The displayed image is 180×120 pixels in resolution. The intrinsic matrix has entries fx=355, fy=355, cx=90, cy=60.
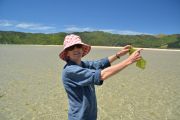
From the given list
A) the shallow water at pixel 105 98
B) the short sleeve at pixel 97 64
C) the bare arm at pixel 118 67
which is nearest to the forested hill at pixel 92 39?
the shallow water at pixel 105 98

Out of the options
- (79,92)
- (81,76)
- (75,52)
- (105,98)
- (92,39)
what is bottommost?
(92,39)

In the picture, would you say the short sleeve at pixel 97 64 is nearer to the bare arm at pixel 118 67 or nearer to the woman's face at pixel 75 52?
the woman's face at pixel 75 52

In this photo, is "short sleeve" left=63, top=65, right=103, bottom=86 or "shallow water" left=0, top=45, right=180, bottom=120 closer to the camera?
"short sleeve" left=63, top=65, right=103, bottom=86

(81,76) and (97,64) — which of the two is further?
(97,64)

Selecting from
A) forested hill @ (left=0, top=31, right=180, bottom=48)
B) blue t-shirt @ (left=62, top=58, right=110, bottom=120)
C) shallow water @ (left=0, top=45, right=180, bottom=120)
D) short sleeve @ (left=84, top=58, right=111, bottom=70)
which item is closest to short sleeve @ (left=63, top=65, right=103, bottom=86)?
blue t-shirt @ (left=62, top=58, right=110, bottom=120)

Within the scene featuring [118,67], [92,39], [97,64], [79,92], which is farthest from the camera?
[92,39]

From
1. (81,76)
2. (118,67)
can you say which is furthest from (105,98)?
(118,67)

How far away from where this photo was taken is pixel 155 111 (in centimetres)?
840

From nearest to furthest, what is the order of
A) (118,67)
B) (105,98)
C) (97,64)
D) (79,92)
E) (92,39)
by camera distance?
(118,67)
(79,92)
(97,64)
(105,98)
(92,39)

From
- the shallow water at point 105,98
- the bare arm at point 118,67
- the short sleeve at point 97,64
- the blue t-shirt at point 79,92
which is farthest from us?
the shallow water at point 105,98

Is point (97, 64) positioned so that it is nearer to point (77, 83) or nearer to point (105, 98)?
point (77, 83)

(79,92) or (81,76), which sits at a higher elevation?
(81,76)

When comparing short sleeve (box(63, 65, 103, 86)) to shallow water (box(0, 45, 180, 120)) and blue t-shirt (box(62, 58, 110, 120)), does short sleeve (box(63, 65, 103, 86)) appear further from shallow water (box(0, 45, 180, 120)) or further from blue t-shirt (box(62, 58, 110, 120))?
shallow water (box(0, 45, 180, 120))

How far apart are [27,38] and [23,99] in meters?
117
